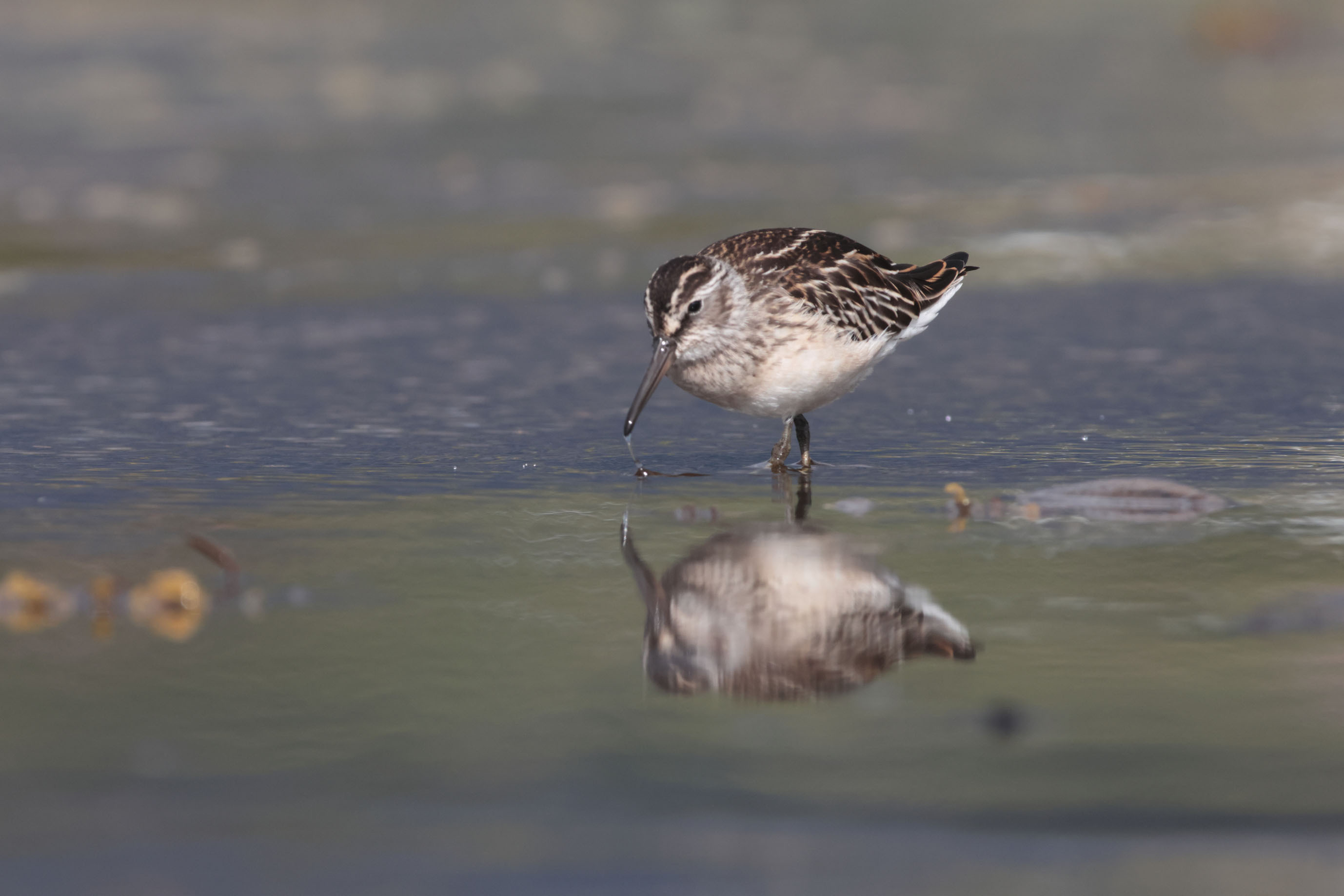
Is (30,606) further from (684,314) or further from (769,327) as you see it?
(769,327)

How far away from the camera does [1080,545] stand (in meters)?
5.59

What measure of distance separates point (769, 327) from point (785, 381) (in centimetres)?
25

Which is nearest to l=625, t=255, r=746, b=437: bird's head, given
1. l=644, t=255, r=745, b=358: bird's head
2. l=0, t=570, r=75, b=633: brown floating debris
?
l=644, t=255, r=745, b=358: bird's head

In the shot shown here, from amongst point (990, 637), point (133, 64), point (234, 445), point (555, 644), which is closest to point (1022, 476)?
point (990, 637)

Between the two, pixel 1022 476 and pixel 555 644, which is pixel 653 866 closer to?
pixel 555 644

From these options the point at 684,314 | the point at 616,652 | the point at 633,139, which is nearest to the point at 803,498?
the point at 684,314

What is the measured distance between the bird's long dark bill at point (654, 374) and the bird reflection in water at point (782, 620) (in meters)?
1.19

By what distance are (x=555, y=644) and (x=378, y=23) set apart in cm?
1928

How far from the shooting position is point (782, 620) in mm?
4797

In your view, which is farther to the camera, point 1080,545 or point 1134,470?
point 1134,470

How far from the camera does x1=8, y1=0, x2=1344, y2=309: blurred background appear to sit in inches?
537

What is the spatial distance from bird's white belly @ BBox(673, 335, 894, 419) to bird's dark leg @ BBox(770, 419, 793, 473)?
0.31ft

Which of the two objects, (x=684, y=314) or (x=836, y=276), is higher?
(x=836, y=276)

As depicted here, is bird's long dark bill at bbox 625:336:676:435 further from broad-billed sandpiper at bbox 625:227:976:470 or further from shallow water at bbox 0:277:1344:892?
shallow water at bbox 0:277:1344:892
